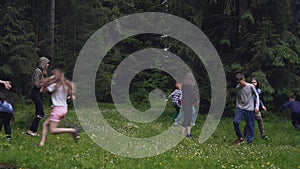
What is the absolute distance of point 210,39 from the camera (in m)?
22.7

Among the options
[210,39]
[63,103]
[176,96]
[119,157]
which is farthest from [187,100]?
[210,39]

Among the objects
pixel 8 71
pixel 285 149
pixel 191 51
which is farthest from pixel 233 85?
pixel 8 71

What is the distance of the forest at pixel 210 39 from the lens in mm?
20297

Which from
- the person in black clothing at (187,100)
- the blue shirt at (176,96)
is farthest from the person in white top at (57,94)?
the blue shirt at (176,96)

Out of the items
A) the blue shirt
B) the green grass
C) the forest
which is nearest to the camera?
the green grass

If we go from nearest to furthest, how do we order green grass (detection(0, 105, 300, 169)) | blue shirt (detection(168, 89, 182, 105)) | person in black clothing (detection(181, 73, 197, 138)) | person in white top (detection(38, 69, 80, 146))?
green grass (detection(0, 105, 300, 169))
person in white top (detection(38, 69, 80, 146))
person in black clothing (detection(181, 73, 197, 138))
blue shirt (detection(168, 89, 182, 105))

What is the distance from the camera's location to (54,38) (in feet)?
105

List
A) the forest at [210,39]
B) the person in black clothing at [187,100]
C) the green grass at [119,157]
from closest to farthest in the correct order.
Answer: the green grass at [119,157] < the person in black clothing at [187,100] < the forest at [210,39]

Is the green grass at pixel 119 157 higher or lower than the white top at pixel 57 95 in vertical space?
lower

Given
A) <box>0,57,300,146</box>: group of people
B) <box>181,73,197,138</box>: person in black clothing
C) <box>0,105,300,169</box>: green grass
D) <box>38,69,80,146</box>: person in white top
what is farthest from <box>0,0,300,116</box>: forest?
<box>38,69,80,146</box>: person in white top

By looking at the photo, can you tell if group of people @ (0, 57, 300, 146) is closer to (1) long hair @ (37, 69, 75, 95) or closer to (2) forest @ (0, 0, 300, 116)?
(1) long hair @ (37, 69, 75, 95)

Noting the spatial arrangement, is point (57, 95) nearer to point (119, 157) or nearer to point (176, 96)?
point (119, 157)

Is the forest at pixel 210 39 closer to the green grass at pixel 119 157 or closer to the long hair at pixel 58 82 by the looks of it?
the green grass at pixel 119 157

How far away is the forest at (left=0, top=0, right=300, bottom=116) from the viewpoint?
799 inches
